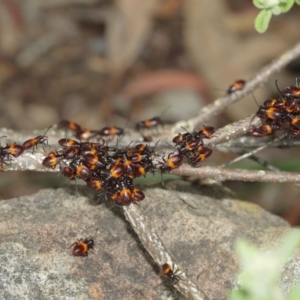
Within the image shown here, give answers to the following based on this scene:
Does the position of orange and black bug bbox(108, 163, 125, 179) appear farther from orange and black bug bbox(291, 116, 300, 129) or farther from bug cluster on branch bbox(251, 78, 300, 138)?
orange and black bug bbox(291, 116, 300, 129)

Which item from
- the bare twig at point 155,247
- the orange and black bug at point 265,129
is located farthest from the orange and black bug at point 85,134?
the orange and black bug at point 265,129

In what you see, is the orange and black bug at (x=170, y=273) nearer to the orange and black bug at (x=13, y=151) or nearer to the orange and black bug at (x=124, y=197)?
the orange and black bug at (x=124, y=197)

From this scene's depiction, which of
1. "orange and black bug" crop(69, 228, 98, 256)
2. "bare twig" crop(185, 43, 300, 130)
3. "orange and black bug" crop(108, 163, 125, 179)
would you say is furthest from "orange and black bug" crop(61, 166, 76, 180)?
"bare twig" crop(185, 43, 300, 130)

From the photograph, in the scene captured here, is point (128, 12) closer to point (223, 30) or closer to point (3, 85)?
point (223, 30)

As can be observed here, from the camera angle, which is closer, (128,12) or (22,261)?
(22,261)

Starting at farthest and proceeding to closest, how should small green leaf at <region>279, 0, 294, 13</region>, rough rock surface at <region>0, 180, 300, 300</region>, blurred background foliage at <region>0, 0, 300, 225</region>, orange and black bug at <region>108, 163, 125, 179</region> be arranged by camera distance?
blurred background foliage at <region>0, 0, 300, 225</region>
small green leaf at <region>279, 0, 294, 13</region>
orange and black bug at <region>108, 163, 125, 179</region>
rough rock surface at <region>0, 180, 300, 300</region>

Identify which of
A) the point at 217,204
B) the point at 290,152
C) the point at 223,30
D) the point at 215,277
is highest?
the point at 223,30

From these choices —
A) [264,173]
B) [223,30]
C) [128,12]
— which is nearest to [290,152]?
[223,30]
